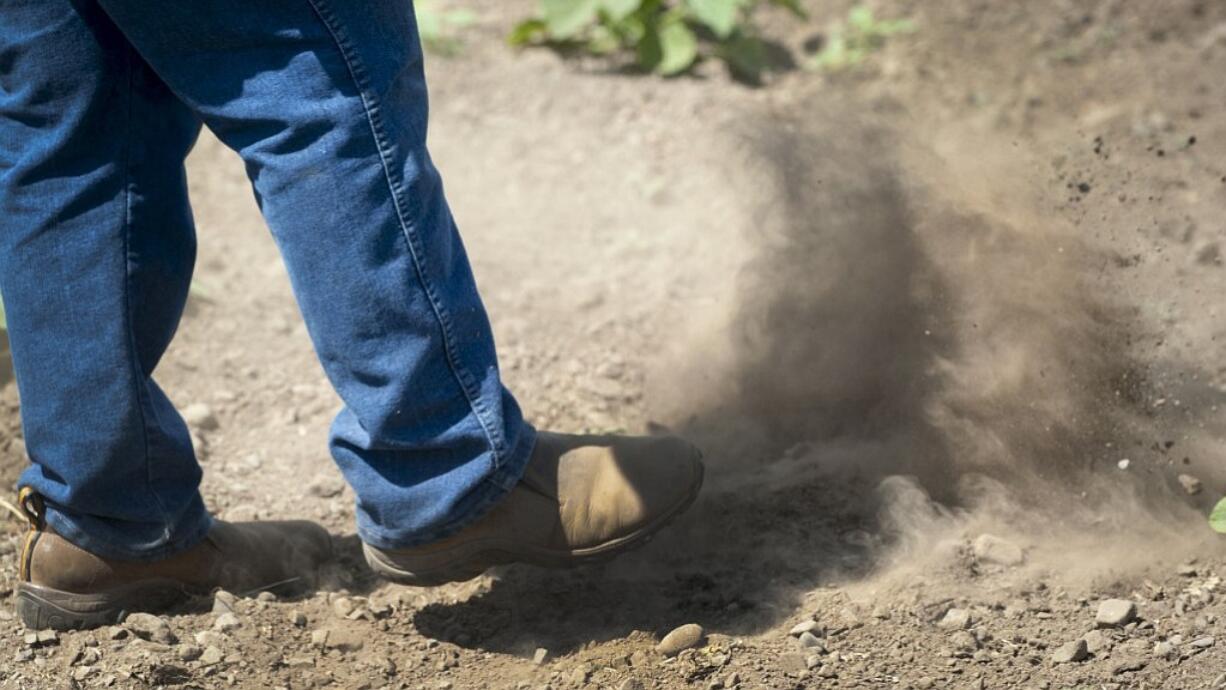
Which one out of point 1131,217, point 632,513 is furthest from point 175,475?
point 1131,217

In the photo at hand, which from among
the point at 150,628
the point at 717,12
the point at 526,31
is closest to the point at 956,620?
the point at 150,628

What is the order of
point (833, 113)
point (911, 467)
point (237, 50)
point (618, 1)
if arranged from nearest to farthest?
1. point (237, 50)
2. point (911, 467)
3. point (833, 113)
4. point (618, 1)

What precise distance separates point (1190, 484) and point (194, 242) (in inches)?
71.8

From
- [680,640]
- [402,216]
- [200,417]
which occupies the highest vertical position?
[402,216]

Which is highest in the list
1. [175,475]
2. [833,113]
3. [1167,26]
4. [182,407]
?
[1167,26]

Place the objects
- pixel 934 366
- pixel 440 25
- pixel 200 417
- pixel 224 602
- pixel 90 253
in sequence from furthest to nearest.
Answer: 1. pixel 440 25
2. pixel 200 417
3. pixel 934 366
4. pixel 224 602
5. pixel 90 253

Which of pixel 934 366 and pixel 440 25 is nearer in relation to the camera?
pixel 934 366

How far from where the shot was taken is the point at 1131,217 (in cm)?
304

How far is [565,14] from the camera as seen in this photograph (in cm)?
468

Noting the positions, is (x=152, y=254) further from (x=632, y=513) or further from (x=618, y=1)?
(x=618, y=1)

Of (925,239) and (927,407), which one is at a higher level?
(925,239)

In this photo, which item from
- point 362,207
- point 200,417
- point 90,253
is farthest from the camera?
point 200,417

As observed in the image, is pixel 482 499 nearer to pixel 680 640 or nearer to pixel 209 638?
pixel 680 640

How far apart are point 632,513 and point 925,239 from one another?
1180mm
